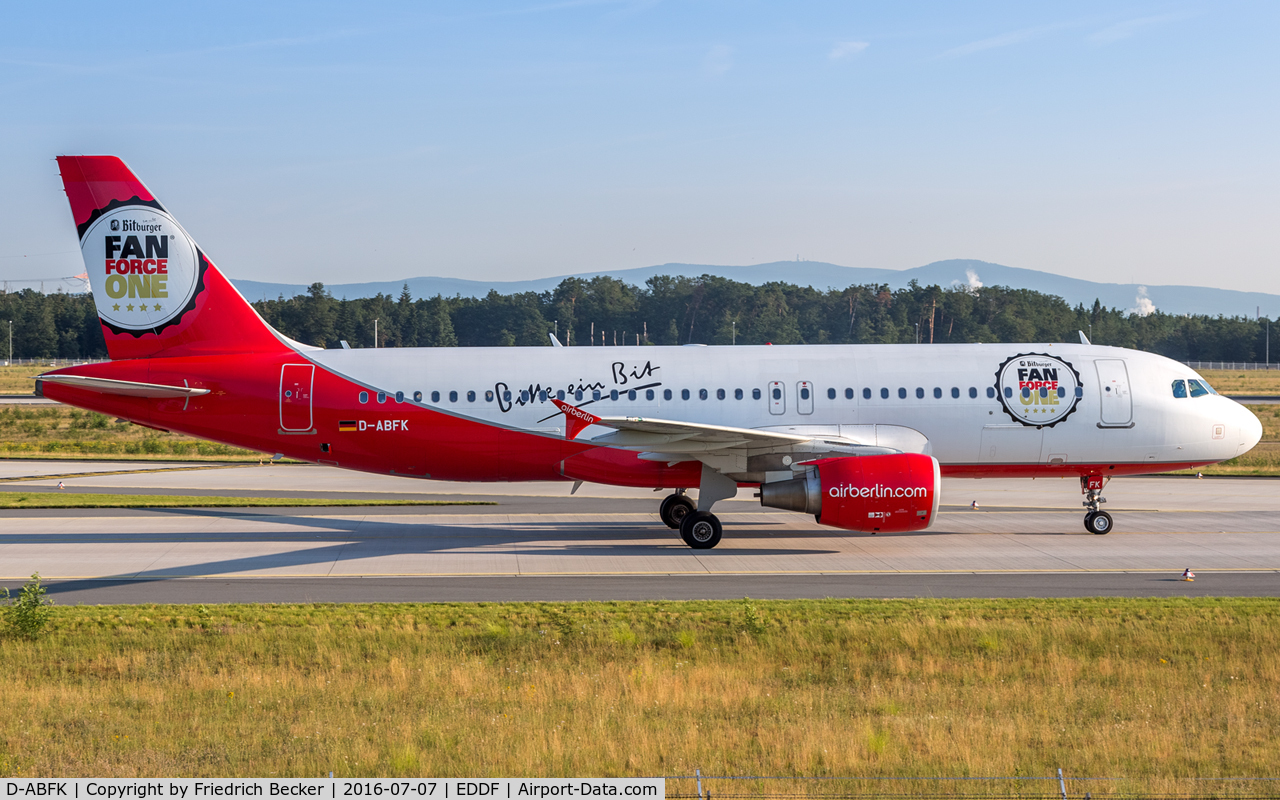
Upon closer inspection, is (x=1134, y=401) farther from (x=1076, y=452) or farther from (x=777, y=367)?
(x=777, y=367)

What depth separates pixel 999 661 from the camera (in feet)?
46.2

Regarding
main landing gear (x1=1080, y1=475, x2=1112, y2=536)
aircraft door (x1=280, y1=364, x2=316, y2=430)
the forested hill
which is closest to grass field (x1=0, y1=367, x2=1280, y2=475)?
main landing gear (x1=1080, y1=475, x2=1112, y2=536)

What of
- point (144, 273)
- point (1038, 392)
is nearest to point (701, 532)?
point (1038, 392)

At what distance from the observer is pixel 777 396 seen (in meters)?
24.1

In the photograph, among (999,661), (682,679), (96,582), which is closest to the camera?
(682,679)

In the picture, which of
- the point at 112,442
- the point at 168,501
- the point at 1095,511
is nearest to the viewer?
the point at 1095,511

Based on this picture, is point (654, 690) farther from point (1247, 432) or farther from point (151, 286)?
point (1247, 432)

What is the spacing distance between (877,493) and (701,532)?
4109mm

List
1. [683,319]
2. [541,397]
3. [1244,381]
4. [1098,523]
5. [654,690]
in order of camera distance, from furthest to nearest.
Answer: [683,319], [1244,381], [1098,523], [541,397], [654,690]

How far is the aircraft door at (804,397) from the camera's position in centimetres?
2405

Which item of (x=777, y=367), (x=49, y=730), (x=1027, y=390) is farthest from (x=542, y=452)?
(x=49, y=730)

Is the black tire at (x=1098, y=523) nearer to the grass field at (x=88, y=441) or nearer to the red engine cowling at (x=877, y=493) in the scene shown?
the red engine cowling at (x=877, y=493)

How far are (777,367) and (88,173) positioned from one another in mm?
16568

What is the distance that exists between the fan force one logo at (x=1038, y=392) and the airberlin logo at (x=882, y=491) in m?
4.35
